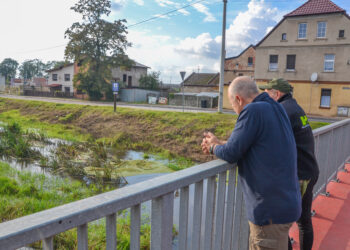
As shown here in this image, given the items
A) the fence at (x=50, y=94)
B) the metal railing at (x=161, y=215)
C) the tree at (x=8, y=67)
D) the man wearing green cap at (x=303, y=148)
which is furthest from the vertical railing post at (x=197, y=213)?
the tree at (x=8, y=67)

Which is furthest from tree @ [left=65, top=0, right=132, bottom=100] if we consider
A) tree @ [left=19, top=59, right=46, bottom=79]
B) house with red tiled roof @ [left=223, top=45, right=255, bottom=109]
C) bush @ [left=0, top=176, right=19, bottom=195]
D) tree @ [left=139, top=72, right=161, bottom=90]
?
tree @ [left=19, top=59, right=46, bottom=79]

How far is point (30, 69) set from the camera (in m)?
110

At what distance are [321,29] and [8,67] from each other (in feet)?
369

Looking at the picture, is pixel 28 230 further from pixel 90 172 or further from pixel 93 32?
pixel 93 32

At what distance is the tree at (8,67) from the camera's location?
351 feet

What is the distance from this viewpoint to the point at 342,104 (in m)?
24.9

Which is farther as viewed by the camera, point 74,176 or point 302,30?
point 302,30

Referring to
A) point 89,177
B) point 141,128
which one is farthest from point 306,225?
point 141,128

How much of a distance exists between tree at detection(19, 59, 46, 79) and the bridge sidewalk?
120 metres

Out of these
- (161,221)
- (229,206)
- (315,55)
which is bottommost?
(229,206)

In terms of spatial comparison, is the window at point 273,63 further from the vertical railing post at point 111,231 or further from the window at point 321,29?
the vertical railing post at point 111,231

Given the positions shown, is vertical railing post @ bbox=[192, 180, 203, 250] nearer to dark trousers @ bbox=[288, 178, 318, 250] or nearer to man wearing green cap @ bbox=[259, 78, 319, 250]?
man wearing green cap @ bbox=[259, 78, 319, 250]

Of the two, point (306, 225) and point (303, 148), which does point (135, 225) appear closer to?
point (303, 148)

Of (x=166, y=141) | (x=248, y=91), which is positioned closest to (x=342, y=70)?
(x=166, y=141)
